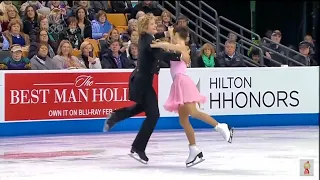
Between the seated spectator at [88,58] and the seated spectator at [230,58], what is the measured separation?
1950 mm

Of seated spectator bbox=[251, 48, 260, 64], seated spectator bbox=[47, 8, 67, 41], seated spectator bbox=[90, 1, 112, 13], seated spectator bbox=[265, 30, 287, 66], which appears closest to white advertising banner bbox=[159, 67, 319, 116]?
seated spectator bbox=[251, 48, 260, 64]

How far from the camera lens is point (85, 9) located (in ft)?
45.1

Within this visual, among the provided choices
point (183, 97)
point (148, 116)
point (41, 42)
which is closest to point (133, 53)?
point (41, 42)

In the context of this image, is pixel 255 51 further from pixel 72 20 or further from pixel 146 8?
pixel 72 20

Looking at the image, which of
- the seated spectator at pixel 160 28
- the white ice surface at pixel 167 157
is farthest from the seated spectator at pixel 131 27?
the white ice surface at pixel 167 157

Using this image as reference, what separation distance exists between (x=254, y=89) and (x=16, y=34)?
3814mm

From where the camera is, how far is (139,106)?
8.16 m

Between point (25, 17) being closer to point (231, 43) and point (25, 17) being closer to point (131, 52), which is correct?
point (131, 52)

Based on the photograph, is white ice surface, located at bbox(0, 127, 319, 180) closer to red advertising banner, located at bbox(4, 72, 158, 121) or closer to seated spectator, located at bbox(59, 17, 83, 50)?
red advertising banner, located at bbox(4, 72, 158, 121)

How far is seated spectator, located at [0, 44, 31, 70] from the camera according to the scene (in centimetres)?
1138

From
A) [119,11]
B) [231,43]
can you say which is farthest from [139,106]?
[119,11]

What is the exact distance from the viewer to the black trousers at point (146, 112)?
8.05 metres

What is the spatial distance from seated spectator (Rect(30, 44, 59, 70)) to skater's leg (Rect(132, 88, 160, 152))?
3.88 m

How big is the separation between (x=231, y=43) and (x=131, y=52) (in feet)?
5.71
